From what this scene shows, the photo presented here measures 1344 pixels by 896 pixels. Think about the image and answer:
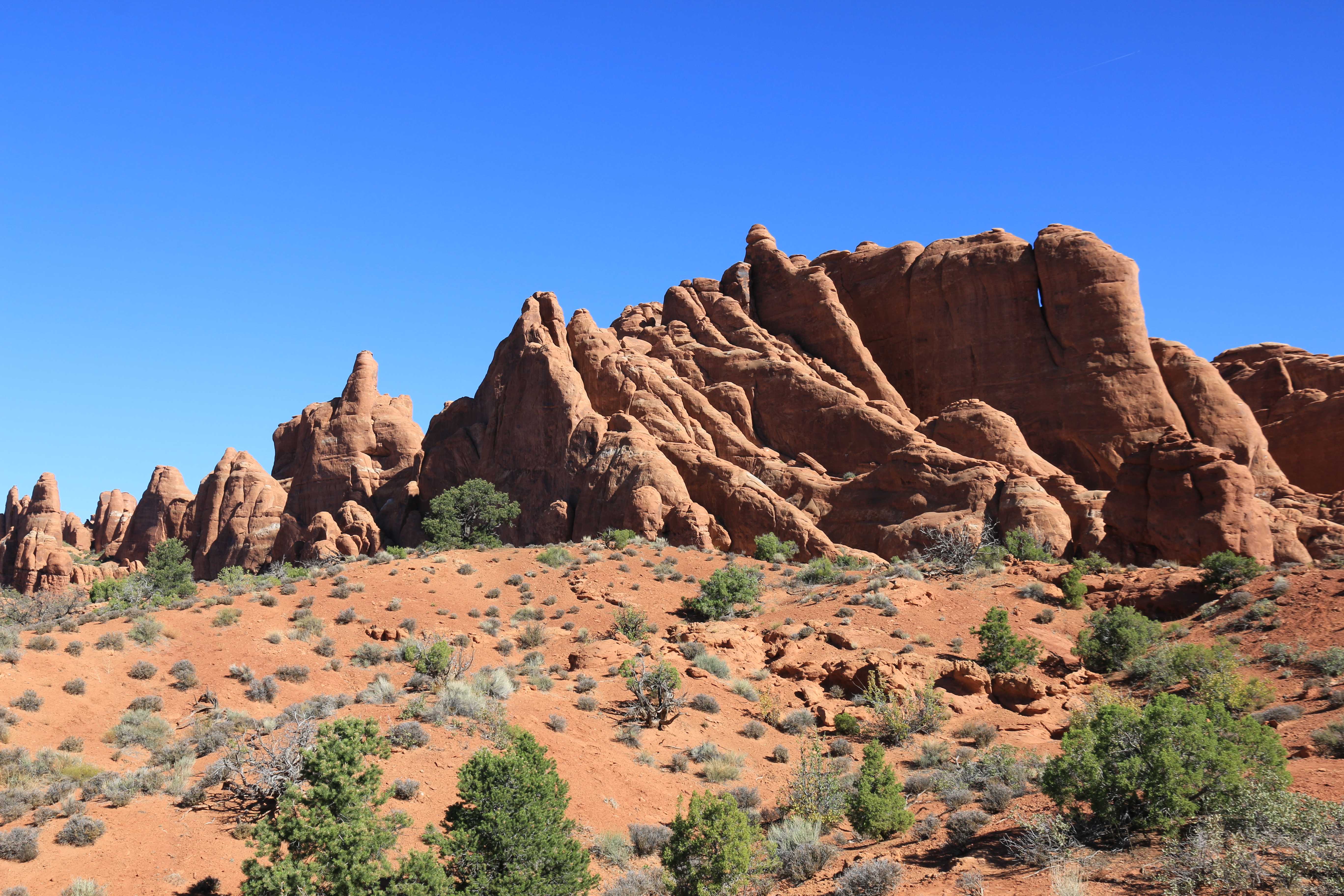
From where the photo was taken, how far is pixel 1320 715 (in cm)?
1546

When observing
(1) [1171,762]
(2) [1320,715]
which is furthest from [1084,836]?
(2) [1320,715]

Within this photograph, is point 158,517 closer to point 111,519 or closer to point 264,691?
point 111,519

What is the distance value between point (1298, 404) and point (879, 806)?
50.7m

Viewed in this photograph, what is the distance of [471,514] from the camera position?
1756 inches

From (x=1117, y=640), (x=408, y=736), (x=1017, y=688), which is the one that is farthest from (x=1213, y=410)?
(x=408, y=736)

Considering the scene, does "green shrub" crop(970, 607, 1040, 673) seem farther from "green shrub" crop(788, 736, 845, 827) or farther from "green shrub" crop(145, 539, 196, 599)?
"green shrub" crop(145, 539, 196, 599)

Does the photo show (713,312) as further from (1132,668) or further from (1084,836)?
(1084,836)

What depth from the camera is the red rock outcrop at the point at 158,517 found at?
71.8 meters

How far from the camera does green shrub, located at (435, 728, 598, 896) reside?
11141 mm

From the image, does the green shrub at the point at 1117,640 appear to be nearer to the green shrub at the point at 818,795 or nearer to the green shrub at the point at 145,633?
the green shrub at the point at 818,795

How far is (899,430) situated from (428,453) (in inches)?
1157

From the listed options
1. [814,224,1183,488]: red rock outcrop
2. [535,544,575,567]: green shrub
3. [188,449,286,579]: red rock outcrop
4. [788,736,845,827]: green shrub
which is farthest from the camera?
[188,449,286,579]: red rock outcrop

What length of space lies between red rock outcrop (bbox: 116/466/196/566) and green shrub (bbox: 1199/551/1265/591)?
70.7 meters

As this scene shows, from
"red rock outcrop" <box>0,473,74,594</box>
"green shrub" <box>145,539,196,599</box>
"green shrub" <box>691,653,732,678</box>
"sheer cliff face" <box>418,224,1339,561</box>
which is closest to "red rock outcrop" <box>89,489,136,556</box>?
"red rock outcrop" <box>0,473,74,594</box>
